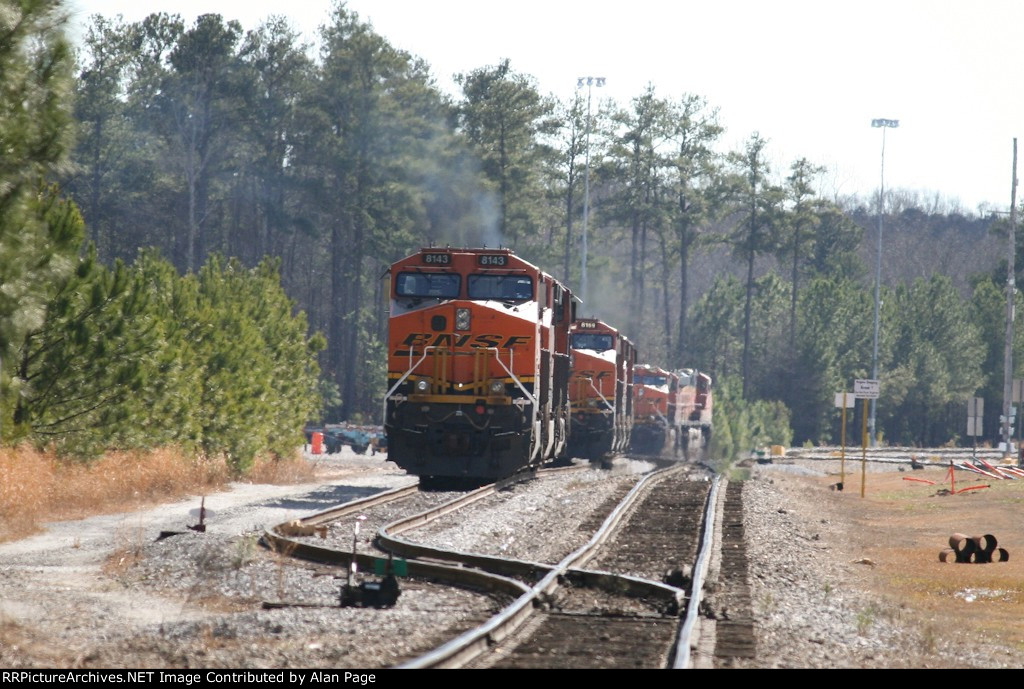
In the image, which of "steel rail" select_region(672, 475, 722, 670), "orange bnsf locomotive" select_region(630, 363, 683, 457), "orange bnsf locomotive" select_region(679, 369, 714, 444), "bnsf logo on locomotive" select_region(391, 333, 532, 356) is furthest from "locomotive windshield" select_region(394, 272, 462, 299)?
"orange bnsf locomotive" select_region(679, 369, 714, 444)

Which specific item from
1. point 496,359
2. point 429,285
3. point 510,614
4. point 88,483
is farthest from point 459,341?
point 510,614

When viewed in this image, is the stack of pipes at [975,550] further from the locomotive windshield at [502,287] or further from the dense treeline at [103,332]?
the dense treeline at [103,332]

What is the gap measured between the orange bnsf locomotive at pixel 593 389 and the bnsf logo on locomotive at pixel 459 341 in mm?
13463

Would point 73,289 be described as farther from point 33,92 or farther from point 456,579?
point 456,579

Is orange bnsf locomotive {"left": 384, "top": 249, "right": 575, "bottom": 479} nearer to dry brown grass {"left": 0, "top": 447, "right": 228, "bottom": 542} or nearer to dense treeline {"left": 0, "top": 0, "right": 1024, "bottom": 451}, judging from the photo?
dry brown grass {"left": 0, "top": 447, "right": 228, "bottom": 542}

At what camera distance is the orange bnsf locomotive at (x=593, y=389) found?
3612cm

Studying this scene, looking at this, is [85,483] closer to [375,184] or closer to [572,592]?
[572,592]

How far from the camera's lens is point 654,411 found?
168 ft

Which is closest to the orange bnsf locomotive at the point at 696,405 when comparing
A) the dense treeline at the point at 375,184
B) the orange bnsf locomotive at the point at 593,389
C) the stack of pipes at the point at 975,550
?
the dense treeline at the point at 375,184

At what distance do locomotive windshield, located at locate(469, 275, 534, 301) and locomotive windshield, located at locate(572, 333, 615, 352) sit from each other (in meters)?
14.3

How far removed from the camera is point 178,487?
70.1 feet

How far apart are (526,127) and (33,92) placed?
186 feet

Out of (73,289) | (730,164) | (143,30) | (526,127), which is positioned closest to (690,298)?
(730,164)

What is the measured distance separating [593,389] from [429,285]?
14.1 meters
